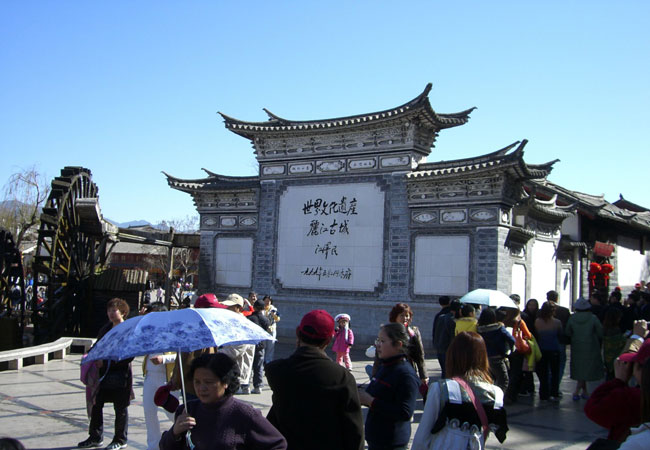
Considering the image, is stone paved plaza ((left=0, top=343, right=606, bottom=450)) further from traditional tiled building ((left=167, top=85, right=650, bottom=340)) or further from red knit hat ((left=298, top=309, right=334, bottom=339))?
traditional tiled building ((left=167, top=85, right=650, bottom=340))

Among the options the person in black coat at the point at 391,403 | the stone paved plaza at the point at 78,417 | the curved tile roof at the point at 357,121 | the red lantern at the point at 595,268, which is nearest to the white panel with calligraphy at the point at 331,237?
the curved tile roof at the point at 357,121

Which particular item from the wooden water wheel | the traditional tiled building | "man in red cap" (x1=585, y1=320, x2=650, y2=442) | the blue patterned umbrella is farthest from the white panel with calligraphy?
"man in red cap" (x1=585, y1=320, x2=650, y2=442)

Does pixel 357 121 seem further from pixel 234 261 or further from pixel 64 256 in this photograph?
pixel 64 256

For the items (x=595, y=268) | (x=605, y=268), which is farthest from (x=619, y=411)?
(x=605, y=268)

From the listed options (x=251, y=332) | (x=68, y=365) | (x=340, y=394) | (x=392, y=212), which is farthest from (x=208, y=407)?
(x=392, y=212)

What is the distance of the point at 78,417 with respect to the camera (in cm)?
776

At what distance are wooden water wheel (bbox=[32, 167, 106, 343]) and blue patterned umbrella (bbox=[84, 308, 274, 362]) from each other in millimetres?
12520

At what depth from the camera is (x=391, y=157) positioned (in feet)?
55.8

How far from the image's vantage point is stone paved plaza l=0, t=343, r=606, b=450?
690 cm

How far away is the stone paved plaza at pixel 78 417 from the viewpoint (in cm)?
690

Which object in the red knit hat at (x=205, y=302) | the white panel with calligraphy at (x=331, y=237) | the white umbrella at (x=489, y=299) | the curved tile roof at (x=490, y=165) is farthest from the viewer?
the white panel with calligraphy at (x=331, y=237)

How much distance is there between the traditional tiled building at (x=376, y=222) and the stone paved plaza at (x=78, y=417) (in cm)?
526

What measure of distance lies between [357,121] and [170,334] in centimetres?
1381

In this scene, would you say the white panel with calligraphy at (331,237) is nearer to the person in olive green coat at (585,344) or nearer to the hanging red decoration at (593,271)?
the person in olive green coat at (585,344)
